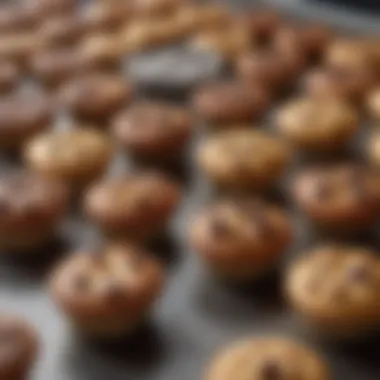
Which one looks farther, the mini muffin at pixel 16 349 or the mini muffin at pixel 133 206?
the mini muffin at pixel 133 206

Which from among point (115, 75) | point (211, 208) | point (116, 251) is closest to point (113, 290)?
point (116, 251)

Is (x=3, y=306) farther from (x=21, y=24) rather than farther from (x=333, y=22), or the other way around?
(x=333, y=22)

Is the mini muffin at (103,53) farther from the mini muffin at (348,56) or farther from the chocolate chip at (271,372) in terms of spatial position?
the chocolate chip at (271,372)

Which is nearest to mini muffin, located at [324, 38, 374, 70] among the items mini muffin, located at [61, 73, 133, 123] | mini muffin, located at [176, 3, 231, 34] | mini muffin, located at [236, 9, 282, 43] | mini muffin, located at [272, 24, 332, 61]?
mini muffin, located at [272, 24, 332, 61]

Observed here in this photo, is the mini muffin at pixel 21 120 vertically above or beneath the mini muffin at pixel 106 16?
beneath

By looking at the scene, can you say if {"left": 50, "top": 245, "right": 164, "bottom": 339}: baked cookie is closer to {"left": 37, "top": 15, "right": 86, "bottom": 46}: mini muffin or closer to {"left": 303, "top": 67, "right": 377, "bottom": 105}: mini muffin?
{"left": 303, "top": 67, "right": 377, "bottom": 105}: mini muffin

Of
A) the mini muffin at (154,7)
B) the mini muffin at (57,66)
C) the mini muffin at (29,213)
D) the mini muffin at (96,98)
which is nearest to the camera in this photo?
the mini muffin at (29,213)

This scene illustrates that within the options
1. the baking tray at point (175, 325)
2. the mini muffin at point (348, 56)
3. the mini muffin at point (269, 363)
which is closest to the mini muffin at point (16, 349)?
the baking tray at point (175, 325)
